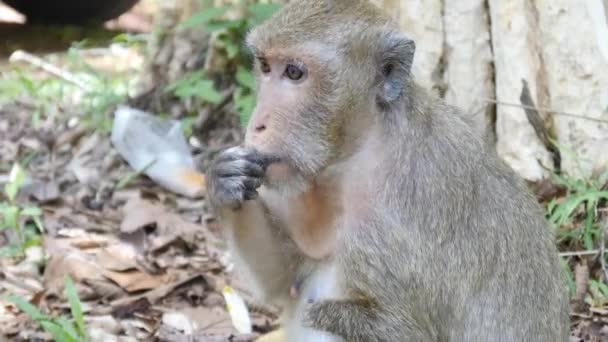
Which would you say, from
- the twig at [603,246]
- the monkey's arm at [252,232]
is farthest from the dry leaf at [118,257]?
the twig at [603,246]

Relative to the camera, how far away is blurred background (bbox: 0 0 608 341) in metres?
5.38

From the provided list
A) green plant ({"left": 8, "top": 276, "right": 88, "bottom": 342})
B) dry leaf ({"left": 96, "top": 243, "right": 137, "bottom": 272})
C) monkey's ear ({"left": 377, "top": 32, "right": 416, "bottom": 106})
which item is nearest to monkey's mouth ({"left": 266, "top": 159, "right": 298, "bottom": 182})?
monkey's ear ({"left": 377, "top": 32, "right": 416, "bottom": 106})

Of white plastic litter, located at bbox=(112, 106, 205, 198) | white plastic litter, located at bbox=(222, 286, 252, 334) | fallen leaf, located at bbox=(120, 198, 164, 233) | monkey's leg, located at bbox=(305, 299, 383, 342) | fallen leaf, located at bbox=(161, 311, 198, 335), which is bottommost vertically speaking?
fallen leaf, located at bbox=(161, 311, 198, 335)

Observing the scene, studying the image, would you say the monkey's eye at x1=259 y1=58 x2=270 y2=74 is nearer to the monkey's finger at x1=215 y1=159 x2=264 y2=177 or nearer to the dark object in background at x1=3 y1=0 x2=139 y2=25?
the monkey's finger at x1=215 y1=159 x2=264 y2=177

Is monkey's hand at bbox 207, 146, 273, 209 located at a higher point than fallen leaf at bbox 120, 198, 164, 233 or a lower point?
higher

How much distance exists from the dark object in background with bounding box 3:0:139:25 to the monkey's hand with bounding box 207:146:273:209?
899 cm

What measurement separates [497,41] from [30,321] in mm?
3231

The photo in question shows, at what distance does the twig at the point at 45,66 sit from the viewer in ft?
33.3

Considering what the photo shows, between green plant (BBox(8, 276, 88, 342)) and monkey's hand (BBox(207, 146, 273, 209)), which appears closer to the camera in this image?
monkey's hand (BBox(207, 146, 273, 209))

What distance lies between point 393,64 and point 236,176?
2.52 ft

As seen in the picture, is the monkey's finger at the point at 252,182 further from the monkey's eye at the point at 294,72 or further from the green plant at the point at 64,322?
the green plant at the point at 64,322

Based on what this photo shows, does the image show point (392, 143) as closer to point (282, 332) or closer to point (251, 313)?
point (282, 332)

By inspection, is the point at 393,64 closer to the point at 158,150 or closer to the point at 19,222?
the point at 19,222

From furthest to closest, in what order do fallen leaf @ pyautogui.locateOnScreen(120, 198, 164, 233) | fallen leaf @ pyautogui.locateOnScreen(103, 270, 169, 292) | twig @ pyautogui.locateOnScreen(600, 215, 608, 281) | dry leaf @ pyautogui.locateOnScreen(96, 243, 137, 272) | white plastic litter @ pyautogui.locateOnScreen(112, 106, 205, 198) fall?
white plastic litter @ pyautogui.locateOnScreen(112, 106, 205, 198) < fallen leaf @ pyautogui.locateOnScreen(120, 198, 164, 233) < dry leaf @ pyautogui.locateOnScreen(96, 243, 137, 272) < fallen leaf @ pyautogui.locateOnScreen(103, 270, 169, 292) < twig @ pyautogui.locateOnScreen(600, 215, 608, 281)
